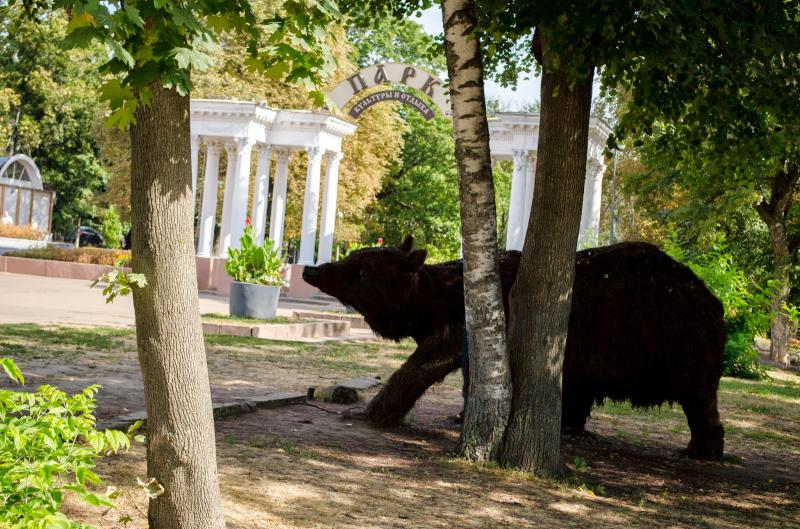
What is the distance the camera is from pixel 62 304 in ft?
62.2

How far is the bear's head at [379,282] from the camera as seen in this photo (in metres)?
8.09

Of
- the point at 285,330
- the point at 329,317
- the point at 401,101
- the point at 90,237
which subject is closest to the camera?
the point at 285,330

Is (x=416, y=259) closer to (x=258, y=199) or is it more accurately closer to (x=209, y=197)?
(x=258, y=199)

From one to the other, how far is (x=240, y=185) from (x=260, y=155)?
1.87 metres

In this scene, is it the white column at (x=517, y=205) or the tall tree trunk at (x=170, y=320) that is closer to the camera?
the tall tree trunk at (x=170, y=320)

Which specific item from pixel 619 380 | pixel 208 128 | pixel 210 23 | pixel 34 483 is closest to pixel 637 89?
pixel 619 380

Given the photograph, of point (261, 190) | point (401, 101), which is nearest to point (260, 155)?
point (261, 190)

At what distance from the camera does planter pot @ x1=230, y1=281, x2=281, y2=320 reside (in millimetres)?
18172

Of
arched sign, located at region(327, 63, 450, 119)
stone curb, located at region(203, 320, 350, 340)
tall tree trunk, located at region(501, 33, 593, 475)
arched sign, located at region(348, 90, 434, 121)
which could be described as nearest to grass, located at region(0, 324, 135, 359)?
stone curb, located at region(203, 320, 350, 340)

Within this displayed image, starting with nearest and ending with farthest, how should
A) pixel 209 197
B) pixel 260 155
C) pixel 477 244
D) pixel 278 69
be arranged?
1. pixel 278 69
2. pixel 477 244
3. pixel 209 197
4. pixel 260 155

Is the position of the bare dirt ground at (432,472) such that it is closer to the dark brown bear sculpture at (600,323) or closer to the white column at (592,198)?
the dark brown bear sculpture at (600,323)

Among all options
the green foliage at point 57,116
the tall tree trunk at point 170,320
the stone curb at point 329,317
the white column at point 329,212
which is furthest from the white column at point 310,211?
the tall tree trunk at point 170,320

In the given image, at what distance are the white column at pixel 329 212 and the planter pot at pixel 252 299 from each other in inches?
496

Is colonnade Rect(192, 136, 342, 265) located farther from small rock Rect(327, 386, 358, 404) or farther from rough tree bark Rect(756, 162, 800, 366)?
small rock Rect(327, 386, 358, 404)
